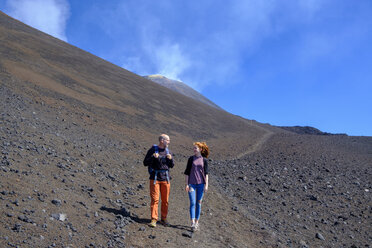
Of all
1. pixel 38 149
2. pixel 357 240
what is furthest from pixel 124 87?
pixel 357 240

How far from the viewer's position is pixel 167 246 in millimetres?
5234

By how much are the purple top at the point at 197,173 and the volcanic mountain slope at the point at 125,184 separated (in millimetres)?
1083

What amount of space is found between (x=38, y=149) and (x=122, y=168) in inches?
132

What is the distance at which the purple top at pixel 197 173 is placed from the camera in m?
6.10

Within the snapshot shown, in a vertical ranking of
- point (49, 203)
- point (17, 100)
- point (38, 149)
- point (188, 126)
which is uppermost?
point (188, 126)

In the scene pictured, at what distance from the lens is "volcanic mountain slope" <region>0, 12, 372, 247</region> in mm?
5125

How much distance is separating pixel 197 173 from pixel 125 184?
3.82 m

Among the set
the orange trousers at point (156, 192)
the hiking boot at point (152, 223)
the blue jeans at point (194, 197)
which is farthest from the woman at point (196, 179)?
the hiking boot at point (152, 223)

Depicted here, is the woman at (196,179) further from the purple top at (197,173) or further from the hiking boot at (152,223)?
the hiking boot at (152,223)

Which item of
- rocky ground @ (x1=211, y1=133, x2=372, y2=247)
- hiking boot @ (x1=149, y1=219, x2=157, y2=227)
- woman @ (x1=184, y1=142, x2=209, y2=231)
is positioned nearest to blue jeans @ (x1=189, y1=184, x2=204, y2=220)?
woman @ (x1=184, y1=142, x2=209, y2=231)

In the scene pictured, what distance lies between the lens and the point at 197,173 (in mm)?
6117

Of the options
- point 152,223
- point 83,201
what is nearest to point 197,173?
point 152,223

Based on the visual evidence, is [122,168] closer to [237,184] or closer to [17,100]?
[237,184]

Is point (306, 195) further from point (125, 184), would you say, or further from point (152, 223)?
point (152, 223)
